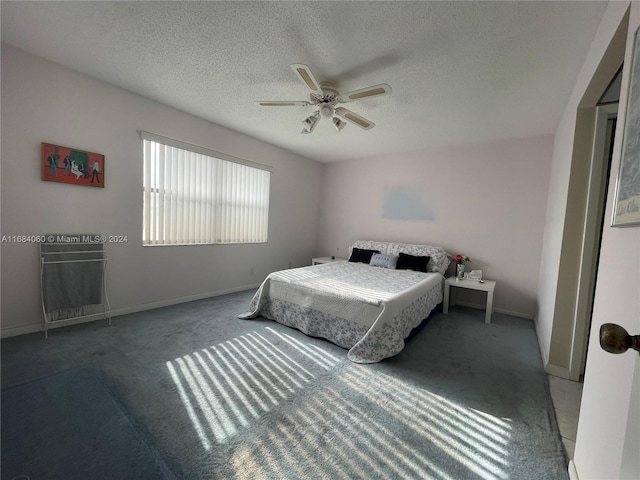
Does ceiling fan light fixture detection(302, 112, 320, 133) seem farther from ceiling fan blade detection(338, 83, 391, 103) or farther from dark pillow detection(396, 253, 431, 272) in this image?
dark pillow detection(396, 253, 431, 272)

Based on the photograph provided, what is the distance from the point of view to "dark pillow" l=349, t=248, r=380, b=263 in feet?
14.6

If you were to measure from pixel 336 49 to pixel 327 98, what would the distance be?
433 mm

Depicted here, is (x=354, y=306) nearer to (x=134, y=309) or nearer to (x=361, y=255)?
(x=361, y=255)

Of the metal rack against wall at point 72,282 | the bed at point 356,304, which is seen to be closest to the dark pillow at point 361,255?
the bed at point 356,304

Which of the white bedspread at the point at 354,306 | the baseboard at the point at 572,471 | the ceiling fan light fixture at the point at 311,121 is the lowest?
the baseboard at the point at 572,471

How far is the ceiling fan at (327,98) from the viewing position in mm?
1980

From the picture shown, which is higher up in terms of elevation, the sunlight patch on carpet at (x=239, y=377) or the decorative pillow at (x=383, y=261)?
the decorative pillow at (x=383, y=261)

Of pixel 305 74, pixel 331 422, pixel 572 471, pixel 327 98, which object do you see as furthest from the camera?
pixel 327 98

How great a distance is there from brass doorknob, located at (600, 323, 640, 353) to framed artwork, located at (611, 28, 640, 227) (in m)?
0.49

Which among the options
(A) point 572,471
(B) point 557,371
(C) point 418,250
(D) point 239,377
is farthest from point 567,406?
(C) point 418,250

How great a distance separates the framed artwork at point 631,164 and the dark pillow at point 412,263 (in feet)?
9.27

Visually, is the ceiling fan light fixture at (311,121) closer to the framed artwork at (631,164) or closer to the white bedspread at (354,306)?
the white bedspread at (354,306)

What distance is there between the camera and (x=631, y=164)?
937 mm

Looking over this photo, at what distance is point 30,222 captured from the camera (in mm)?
2410
